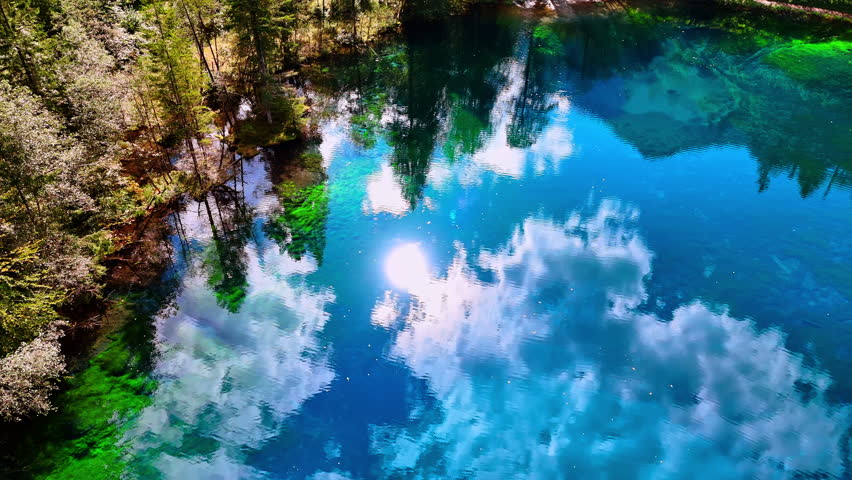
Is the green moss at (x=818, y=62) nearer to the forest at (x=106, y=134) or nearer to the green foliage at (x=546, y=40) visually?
the green foliage at (x=546, y=40)

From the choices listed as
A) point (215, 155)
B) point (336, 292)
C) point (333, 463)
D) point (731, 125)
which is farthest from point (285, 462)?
point (731, 125)

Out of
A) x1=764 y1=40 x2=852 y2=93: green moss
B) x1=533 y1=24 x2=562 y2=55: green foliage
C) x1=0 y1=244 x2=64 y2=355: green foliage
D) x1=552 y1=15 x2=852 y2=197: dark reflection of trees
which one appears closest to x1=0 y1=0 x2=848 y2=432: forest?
x1=0 y1=244 x2=64 y2=355: green foliage

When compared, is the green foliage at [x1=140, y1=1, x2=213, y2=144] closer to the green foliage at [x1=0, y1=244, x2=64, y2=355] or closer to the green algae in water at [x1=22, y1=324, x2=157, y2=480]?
the green foliage at [x1=0, y1=244, x2=64, y2=355]

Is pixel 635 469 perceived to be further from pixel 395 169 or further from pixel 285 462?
pixel 395 169

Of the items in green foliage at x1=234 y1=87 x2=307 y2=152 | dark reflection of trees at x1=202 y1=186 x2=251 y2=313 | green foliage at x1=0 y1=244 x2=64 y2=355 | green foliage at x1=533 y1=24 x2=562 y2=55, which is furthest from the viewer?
green foliage at x1=533 y1=24 x2=562 y2=55

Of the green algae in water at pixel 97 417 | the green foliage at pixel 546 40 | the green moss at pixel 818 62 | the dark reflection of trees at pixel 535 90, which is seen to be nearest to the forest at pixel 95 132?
the green algae in water at pixel 97 417

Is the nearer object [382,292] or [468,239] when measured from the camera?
[382,292]
